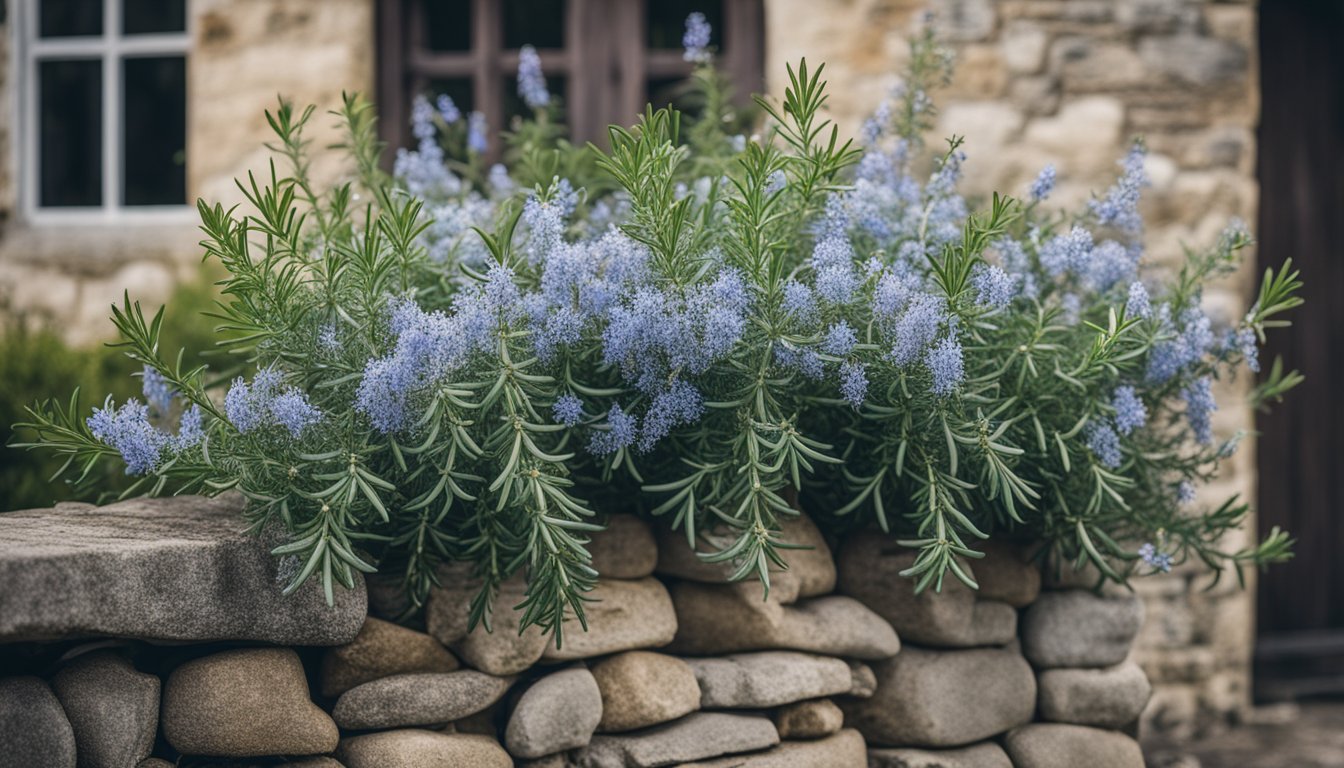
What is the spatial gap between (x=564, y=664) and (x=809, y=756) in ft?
1.63

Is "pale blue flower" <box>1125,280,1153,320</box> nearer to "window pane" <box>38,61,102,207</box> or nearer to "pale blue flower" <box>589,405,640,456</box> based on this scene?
"pale blue flower" <box>589,405,640,456</box>

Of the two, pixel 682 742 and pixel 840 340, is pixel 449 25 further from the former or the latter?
pixel 682 742

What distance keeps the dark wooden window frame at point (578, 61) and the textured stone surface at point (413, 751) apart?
277cm

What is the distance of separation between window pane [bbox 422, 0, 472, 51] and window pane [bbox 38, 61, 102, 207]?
4.36 ft

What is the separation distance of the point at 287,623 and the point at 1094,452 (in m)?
1.53

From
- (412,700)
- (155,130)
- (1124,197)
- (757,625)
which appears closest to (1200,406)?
(1124,197)

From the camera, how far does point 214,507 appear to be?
245cm

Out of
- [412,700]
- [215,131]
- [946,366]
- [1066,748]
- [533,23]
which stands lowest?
[1066,748]

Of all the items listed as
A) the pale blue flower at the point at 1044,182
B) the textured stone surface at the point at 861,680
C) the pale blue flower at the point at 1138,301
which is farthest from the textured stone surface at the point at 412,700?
the pale blue flower at the point at 1044,182

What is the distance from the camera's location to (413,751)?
215 centimetres

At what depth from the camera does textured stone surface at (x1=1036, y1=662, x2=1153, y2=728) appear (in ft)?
9.03

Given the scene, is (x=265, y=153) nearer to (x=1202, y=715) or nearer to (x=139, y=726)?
(x=139, y=726)

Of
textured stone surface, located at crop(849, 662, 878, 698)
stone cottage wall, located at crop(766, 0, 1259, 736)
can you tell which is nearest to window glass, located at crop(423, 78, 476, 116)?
stone cottage wall, located at crop(766, 0, 1259, 736)

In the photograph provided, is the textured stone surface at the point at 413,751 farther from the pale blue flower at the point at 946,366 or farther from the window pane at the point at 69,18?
the window pane at the point at 69,18
